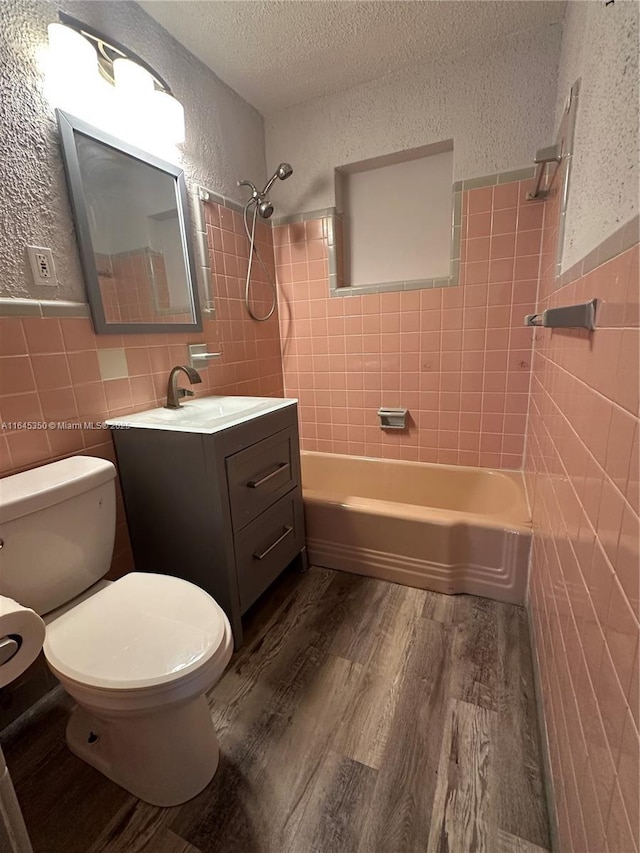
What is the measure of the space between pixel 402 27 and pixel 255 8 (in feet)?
1.96

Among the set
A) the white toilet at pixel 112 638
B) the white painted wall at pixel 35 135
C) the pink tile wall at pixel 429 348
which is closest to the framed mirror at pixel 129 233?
the white painted wall at pixel 35 135

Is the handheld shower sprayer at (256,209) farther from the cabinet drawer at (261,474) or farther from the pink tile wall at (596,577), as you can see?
the pink tile wall at (596,577)

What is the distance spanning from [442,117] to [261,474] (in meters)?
1.86

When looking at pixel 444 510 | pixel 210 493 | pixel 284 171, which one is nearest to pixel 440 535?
pixel 444 510

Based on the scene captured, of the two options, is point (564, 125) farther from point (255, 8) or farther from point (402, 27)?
point (255, 8)

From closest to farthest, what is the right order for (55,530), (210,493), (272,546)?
(55,530) → (210,493) → (272,546)

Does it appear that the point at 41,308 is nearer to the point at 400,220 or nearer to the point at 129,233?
the point at 129,233

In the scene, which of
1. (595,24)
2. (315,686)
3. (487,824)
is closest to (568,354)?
(595,24)

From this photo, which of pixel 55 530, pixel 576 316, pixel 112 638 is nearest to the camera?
pixel 576 316

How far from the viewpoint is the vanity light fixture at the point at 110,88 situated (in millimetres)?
1123

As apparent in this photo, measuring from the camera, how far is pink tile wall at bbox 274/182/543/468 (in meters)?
1.81

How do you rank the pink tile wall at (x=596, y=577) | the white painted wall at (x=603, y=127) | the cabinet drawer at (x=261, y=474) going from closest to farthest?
the pink tile wall at (x=596, y=577)
the white painted wall at (x=603, y=127)
the cabinet drawer at (x=261, y=474)

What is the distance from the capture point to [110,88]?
4.21 ft

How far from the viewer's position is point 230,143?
6.14 feet
